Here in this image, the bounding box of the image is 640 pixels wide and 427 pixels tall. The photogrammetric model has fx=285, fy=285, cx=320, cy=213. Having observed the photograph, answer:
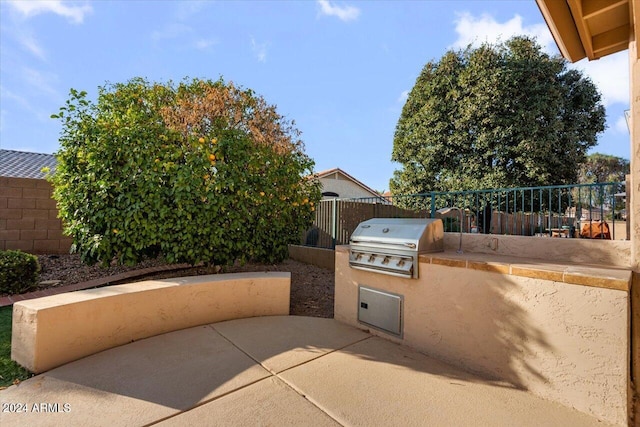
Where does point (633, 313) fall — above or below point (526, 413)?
above

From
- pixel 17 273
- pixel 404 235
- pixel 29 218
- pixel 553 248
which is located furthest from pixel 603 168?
pixel 29 218

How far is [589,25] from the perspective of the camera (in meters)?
3.05

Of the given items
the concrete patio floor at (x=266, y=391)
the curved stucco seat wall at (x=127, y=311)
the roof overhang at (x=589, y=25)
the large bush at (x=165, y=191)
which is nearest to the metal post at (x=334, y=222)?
the large bush at (x=165, y=191)

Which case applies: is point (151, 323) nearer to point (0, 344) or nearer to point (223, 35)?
point (0, 344)

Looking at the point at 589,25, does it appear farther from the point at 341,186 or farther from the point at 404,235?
the point at 341,186

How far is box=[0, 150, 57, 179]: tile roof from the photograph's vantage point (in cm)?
1133

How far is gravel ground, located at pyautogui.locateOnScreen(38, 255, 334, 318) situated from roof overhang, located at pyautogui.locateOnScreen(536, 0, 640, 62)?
419 cm

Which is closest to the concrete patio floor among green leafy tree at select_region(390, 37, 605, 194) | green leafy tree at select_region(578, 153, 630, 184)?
green leafy tree at select_region(390, 37, 605, 194)

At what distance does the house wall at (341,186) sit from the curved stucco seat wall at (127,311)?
642 inches

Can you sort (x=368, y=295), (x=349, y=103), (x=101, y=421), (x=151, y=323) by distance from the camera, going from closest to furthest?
(x=101, y=421) < (x=151, y=323) < (x=368, y=295) < (x=349, y=103)

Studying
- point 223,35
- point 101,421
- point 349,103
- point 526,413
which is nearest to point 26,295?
point 101,421

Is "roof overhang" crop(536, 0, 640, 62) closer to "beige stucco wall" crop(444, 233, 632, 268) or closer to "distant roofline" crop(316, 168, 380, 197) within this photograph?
"beige stucco wall" crop(444, 233, 632, 268)

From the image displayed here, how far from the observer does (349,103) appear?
Result: 10383 millimetres

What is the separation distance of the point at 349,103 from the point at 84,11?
745cm
